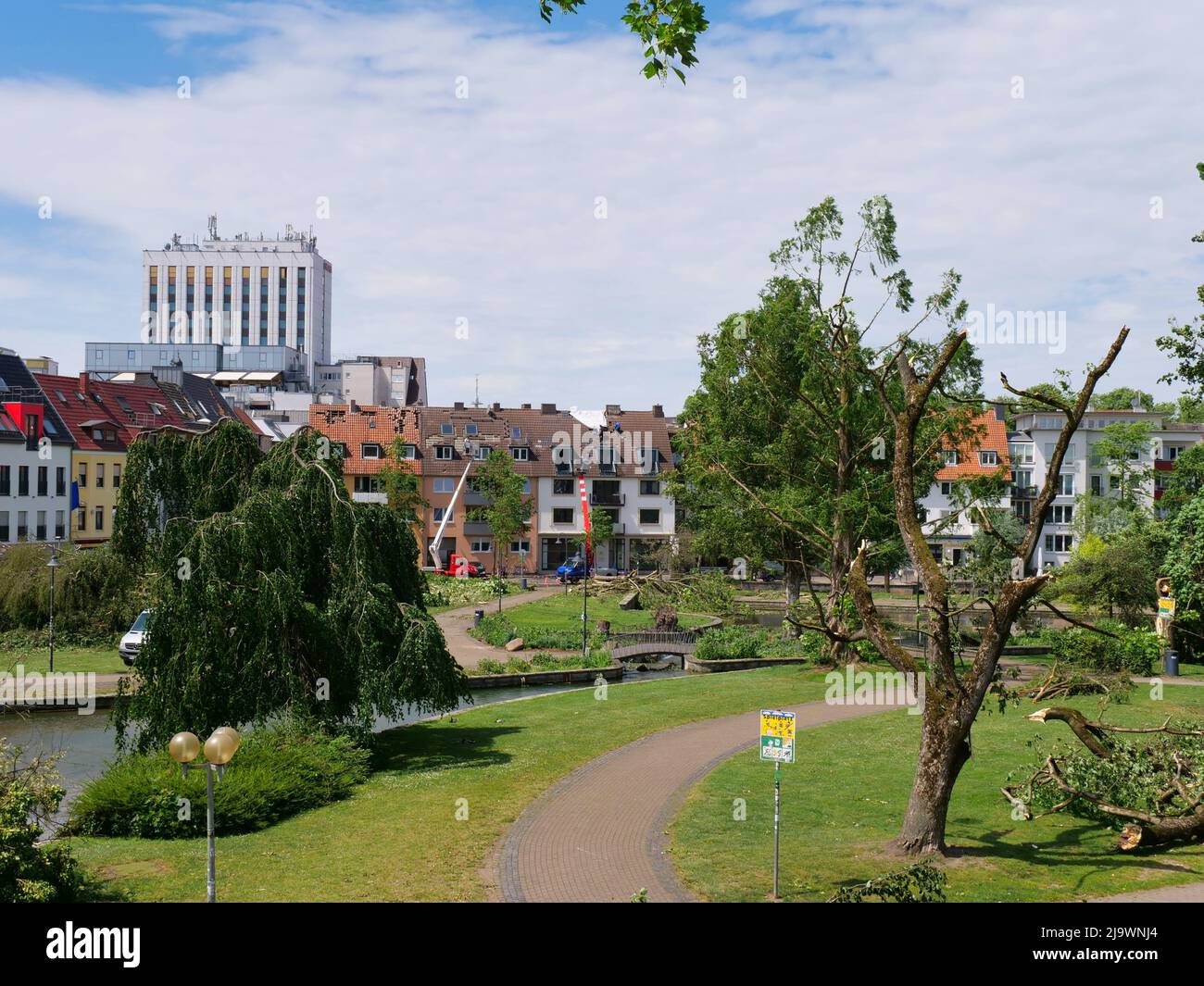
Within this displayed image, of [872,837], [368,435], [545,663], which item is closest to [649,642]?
[545,663]

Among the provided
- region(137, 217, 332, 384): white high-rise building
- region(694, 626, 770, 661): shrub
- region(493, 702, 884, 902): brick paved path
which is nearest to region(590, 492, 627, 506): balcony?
region(694, 626, 770, 661): shrub

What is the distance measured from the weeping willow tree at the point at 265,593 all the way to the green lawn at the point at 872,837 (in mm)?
7260

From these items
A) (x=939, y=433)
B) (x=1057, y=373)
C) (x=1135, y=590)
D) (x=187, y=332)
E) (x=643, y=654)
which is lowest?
(x=643, y=654)

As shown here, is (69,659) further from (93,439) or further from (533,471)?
(533,471)

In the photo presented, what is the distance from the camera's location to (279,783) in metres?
18.8

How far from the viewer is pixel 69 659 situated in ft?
122

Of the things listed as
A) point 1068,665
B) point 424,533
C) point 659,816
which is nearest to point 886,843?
point 659,816

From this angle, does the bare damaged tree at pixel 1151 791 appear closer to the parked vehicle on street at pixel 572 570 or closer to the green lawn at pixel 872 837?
the green lawn at pixel 872 837

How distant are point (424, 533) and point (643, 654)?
3762cm

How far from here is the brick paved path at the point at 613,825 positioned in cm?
1442

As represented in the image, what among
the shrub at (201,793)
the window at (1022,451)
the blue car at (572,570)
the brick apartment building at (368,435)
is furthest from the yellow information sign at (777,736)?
the window at (1022,451)
